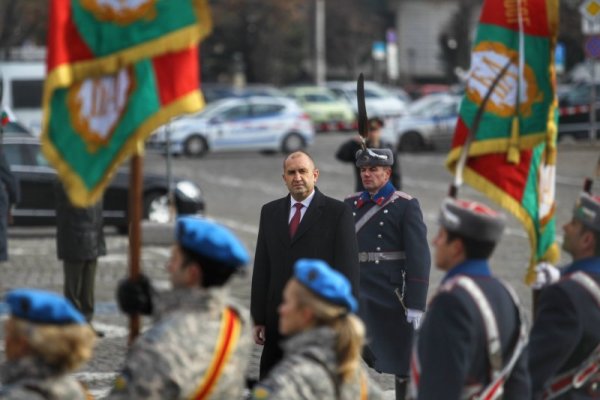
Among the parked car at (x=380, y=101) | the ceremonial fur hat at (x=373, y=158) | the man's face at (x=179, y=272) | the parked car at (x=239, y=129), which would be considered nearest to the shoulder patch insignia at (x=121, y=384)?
the man's face at (x=179, y=272)

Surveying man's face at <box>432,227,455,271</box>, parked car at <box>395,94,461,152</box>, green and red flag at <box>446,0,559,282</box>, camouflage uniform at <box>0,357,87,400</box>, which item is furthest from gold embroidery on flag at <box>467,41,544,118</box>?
parked car at <box>395,94,461,152</box>

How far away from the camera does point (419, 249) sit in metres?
10.2

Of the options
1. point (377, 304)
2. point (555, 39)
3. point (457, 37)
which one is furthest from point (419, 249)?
point (457, 37)

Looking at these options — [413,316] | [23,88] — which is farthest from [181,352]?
[23,88]

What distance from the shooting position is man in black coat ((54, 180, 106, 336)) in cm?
1394

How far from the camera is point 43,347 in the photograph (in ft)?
17.7

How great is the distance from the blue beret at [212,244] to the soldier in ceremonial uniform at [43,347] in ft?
1.85

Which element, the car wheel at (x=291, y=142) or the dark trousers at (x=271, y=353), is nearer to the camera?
the dark trousers at (x=271, y=353)

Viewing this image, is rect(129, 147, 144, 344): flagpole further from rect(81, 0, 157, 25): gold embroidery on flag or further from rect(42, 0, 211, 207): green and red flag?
rect(81, 0, 157, 25): gold embroidery on flag

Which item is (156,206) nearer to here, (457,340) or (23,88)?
(23,88)

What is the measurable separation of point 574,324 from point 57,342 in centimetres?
240

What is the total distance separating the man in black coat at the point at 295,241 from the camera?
9.38 m

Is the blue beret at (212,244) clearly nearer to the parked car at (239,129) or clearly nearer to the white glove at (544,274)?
the white glove at (544,274)

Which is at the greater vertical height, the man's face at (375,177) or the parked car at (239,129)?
the man's face at (375,177)
